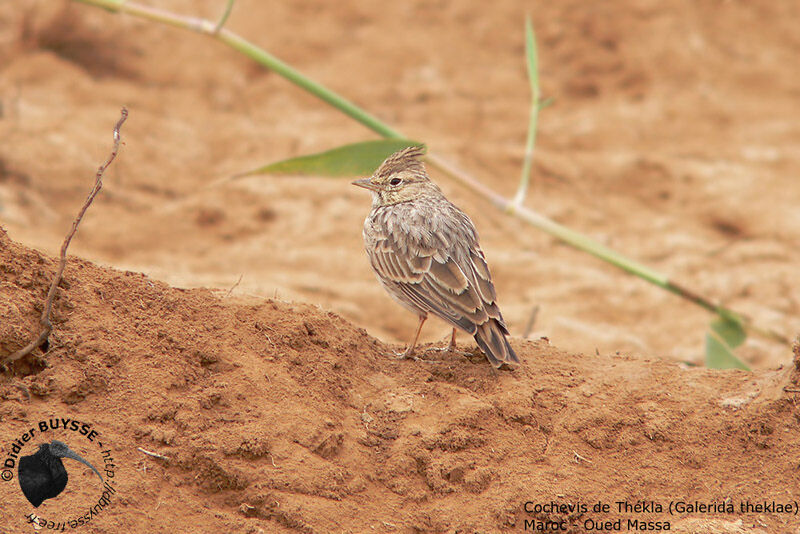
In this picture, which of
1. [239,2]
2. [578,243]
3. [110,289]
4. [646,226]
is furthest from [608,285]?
[239,2]

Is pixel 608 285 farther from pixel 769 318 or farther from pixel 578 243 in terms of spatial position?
pixel 578 243

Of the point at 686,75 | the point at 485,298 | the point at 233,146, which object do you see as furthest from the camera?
the point at 686,75

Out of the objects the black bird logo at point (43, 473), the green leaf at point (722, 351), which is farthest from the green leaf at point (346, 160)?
the black bird logo at point (43, 473)

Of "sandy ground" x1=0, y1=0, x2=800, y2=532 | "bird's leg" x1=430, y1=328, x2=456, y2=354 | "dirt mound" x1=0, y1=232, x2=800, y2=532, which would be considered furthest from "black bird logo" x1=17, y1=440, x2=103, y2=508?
"bird's leg" x1=430, y1=328, x2=456, y2=354

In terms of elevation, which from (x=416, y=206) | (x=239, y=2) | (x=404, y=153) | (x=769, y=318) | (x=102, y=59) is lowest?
(x=416, y=206)

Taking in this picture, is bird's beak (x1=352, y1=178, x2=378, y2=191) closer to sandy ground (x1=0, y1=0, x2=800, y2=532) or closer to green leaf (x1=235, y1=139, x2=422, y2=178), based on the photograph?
green leaf (x1=235, y1=139, x2=422, y2=178)

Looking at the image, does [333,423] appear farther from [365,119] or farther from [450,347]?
[365,119]

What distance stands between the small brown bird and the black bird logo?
191 cm

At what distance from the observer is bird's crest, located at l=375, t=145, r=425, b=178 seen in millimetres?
5656

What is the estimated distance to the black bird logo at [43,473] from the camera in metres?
3.06

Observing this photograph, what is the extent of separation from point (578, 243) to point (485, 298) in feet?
6.41

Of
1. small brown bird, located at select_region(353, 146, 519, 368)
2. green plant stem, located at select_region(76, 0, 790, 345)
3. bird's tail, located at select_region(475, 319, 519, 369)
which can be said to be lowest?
bird's tail, located at select_region(475, 319, 519, 369)

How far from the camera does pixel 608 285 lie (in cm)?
916

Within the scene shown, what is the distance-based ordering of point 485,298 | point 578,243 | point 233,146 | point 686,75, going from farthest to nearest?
point 686,75 → point 233,146 → point 578,243 → point 485,298
